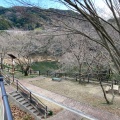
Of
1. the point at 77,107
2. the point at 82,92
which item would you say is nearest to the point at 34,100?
the point at 77,107

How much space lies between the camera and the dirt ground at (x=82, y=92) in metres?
12.0

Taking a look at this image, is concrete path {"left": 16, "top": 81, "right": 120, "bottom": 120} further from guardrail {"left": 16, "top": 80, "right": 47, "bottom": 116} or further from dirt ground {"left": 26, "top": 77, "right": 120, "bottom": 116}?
guardrail {"left": 16, "top": 80, "right": 47, "bottom": 116}

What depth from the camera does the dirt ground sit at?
39.3ft

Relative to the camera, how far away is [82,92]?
15.1 metres

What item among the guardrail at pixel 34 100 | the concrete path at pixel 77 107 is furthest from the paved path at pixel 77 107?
the guardrail at pixel 34 100

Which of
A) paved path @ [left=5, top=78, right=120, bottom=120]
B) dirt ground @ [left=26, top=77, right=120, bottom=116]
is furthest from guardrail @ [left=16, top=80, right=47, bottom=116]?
dirt ground @ [left=26, top=77, right=120, bottom=116]

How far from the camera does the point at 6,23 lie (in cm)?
5100

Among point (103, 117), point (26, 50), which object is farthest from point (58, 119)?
point (26, 50)

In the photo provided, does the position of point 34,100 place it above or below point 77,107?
above

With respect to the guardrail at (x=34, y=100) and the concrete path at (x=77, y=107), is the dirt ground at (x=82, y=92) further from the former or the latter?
the guardrail at (x=34, y=100)

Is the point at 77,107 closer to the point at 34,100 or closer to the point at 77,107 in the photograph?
the point at 77,107

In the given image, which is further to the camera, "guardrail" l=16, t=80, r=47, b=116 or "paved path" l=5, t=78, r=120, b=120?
"guardrail" l=16, t=80, r=47, b=116

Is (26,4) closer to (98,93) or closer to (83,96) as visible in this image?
(83,96)

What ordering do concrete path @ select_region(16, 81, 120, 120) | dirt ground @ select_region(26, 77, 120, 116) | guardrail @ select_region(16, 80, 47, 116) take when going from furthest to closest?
dirt ground @ select_region(26, 77, 120, 116), guardrail @ select_region(16, 80, 47, 116), concrete path @ select_region(16, 81, 120, 120)
